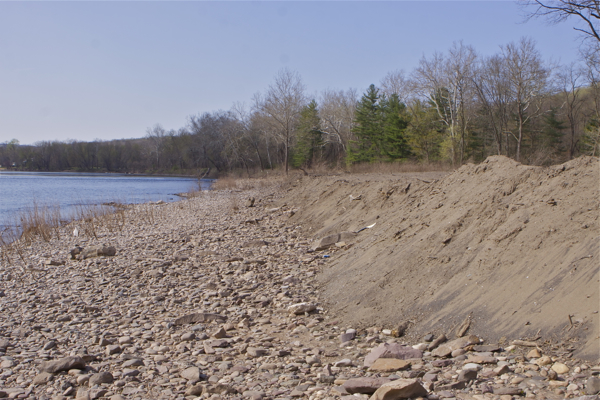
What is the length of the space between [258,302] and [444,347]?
3.06m

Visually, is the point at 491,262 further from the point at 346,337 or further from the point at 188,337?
the point at 188,337

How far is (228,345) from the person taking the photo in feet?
16.4

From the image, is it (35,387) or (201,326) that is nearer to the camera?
(35,387)

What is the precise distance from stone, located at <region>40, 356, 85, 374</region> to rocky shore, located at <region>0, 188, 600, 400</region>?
1cm

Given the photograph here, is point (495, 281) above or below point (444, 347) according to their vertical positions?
above

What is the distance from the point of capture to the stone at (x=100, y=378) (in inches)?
160

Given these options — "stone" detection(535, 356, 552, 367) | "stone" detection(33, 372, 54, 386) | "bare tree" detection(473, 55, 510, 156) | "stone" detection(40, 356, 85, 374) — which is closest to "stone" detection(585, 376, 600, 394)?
"stone" detection(535, 356, 552, 367)

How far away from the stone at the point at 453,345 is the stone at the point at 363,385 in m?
0.87

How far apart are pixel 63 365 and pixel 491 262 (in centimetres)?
496

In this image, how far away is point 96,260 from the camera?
33.7ft

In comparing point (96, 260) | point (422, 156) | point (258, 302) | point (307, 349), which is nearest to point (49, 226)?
point (96, 260)

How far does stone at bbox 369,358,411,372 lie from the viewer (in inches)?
154

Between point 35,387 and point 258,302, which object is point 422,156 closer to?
point 258,302

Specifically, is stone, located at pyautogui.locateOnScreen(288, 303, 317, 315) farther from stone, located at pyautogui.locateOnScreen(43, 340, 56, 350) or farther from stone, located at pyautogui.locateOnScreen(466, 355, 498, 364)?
stone, located at pyautogui.locateOnScreen(43, 340, 56, 350)
